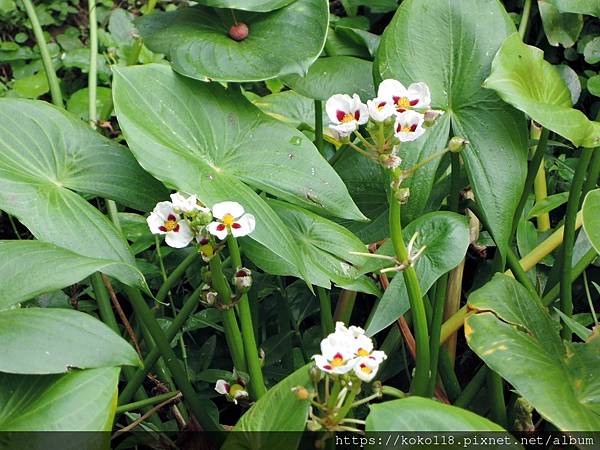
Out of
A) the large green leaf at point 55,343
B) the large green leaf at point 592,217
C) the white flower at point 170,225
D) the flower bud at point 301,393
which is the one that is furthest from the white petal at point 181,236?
the large green leaf at point 592,217

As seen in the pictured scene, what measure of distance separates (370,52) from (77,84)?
0.82 m

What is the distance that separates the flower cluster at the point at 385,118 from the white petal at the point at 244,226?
0.43ft

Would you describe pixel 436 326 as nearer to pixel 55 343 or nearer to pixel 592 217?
pixel 592 217

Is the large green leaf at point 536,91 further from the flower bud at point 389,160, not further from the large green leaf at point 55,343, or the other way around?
the large green leaf at point 55,343

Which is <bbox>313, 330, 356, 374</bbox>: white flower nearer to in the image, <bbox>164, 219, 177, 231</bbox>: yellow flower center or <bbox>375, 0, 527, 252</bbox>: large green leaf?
<bbox>164, 219, 177, 231</bbox>: yellow flower center

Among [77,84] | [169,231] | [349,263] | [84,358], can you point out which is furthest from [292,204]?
[77,84]

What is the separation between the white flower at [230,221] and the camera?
82cm

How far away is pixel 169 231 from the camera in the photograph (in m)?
0.85

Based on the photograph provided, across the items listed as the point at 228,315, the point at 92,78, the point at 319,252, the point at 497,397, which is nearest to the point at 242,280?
the point at 228,315

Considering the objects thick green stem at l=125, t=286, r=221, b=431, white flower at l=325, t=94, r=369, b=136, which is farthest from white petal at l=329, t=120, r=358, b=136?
thick green stem at l=125, t=286, r=221, b=431

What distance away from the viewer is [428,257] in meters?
0.97

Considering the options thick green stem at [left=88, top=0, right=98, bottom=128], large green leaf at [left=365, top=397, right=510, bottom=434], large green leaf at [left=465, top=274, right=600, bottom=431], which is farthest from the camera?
thick green stem at [left=88, top=0, right=98, bottom=128]

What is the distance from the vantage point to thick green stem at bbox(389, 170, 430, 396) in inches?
32.7

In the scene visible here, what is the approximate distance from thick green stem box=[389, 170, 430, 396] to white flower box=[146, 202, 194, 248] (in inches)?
8.4
